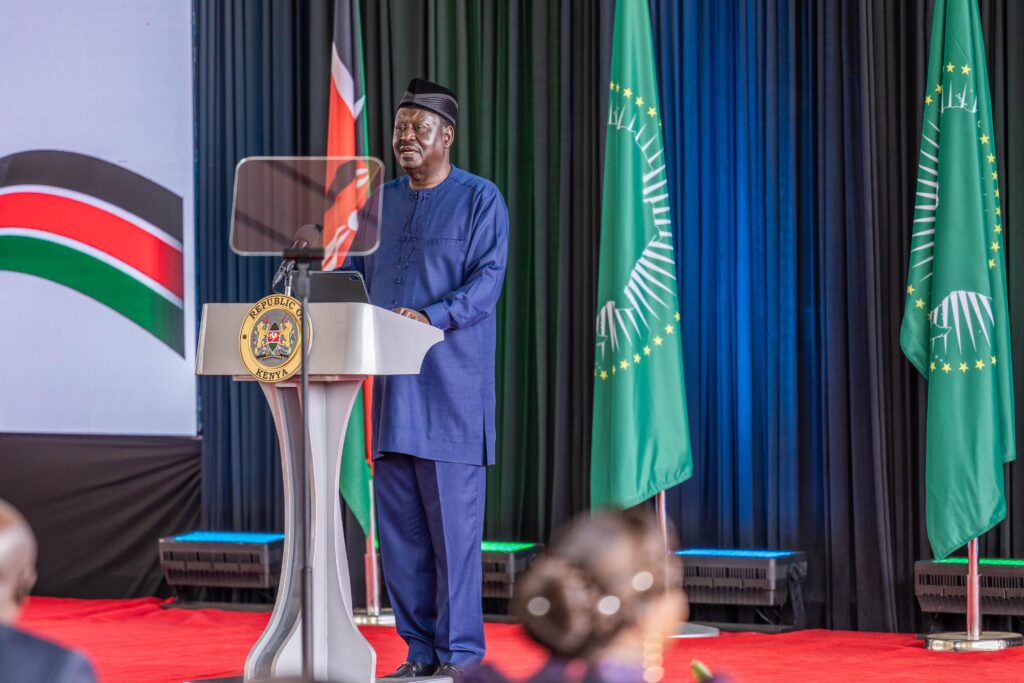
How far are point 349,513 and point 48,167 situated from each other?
7.30ft

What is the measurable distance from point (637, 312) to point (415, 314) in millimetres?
1664

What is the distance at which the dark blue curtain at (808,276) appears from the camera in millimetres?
4812

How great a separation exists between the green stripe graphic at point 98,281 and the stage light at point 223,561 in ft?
3.08

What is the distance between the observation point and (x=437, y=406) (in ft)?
11.7

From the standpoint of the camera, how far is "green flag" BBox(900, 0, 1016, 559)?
14.5 ft

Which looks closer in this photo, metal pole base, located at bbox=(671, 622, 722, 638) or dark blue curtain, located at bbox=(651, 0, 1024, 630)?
metal pole base, located at bbox=(671, 622, 722, 638)

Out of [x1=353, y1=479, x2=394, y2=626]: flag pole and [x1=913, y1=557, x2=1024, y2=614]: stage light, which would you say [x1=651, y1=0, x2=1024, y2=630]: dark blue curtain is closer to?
[x1=913, y1=557, x2=1024, y2=614]: stage light

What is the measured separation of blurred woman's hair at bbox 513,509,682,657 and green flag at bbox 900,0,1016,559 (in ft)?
11.6

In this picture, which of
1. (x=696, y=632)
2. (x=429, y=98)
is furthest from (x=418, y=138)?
(x=696, y=632)

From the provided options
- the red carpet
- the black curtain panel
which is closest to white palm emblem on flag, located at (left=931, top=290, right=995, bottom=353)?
the red carpet

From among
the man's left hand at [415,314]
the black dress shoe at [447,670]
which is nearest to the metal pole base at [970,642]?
the black dress shoe at [447,670]

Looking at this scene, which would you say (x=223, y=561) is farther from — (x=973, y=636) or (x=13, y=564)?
(x=13, y=564)

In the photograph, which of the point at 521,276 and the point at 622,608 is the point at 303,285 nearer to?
the point at 622,608

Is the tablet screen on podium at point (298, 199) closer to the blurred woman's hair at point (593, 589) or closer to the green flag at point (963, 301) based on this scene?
the blurred woman's hair at point (593, 589)
